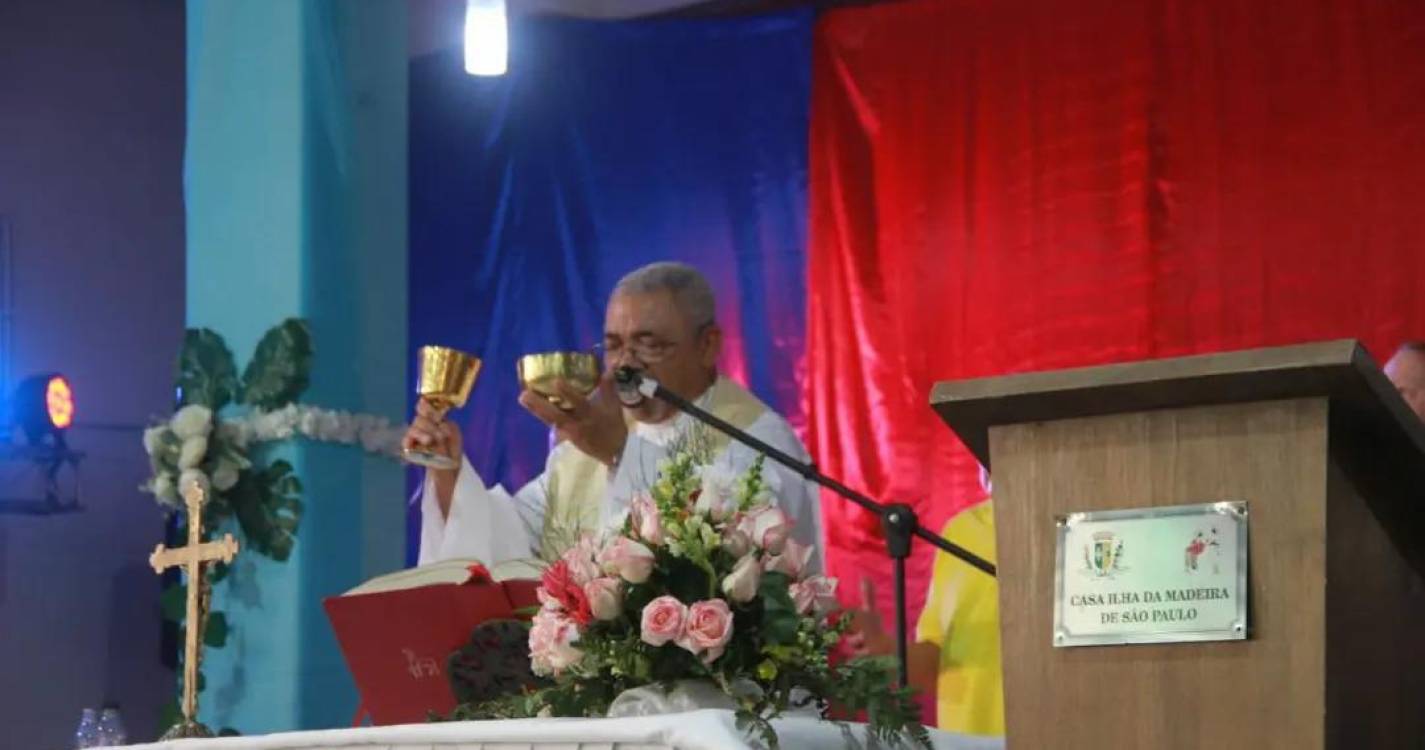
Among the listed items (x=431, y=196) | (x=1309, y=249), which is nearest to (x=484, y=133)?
(x=431, y=196)

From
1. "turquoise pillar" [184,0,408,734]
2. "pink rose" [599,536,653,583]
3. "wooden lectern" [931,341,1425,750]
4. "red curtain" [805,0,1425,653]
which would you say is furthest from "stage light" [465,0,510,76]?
"wooden lectern" [931,341,1425,750]

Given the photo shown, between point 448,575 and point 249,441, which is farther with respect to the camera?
point 249,441

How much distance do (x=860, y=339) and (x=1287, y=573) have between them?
389 cm

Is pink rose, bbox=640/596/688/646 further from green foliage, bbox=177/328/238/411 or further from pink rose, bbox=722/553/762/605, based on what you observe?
green foliage, bbox=177/328/238/411

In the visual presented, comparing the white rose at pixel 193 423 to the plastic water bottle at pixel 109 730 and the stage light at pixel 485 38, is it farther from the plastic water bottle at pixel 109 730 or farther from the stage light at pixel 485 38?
the stage light at pixel 485 38

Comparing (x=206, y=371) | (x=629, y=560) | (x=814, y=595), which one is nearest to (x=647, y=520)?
(x=629, y=560)

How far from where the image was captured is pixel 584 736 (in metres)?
1.82

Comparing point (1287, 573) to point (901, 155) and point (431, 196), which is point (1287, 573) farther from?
point (431, 196)

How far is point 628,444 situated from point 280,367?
1088mm

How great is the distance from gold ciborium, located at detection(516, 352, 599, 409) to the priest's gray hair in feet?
1.79

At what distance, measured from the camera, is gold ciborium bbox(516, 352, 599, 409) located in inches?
121

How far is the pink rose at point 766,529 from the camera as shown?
80.9 inches

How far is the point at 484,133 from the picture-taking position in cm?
611

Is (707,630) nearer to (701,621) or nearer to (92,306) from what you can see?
(701,621)
